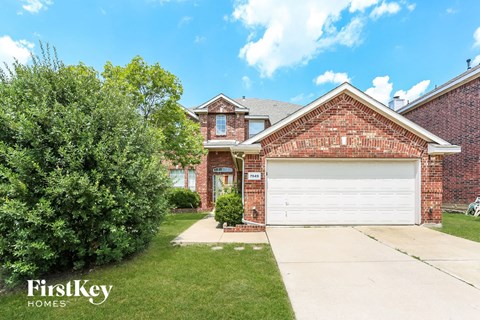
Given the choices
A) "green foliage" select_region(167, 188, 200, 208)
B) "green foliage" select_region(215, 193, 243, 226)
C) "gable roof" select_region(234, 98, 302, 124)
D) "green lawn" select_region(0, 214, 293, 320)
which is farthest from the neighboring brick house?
"green foliage" select_region(167, 188, 200, 208)

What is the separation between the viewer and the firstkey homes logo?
3.48 meters

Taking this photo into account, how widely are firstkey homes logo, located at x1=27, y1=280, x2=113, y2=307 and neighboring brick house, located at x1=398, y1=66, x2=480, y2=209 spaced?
16.3 m

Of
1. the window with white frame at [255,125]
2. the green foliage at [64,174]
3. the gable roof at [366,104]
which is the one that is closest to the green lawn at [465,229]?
the gable roof at [366,104]

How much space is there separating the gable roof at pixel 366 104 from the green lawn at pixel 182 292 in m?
4.51

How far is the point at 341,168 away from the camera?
8.53 metres

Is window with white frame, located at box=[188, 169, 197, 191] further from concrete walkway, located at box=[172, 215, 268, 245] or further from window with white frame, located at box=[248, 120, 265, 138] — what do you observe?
concrete walkway, located at box=[172, 215, 268, 245]

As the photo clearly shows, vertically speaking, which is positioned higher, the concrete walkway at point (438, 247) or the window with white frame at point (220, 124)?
the window with white frame at point (220, 124)

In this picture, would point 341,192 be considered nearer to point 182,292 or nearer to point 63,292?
point 182,292

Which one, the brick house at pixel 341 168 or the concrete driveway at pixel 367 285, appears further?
the brick house at pixel 341 168

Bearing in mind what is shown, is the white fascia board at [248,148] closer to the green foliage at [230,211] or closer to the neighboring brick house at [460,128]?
the green foliage at [230,211]

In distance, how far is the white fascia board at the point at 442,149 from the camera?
26.4ft

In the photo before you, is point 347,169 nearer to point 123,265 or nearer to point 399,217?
point 399,217

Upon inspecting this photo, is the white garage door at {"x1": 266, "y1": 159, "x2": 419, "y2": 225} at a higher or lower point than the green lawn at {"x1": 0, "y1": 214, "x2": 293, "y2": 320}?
higher

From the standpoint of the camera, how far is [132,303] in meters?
3.38
